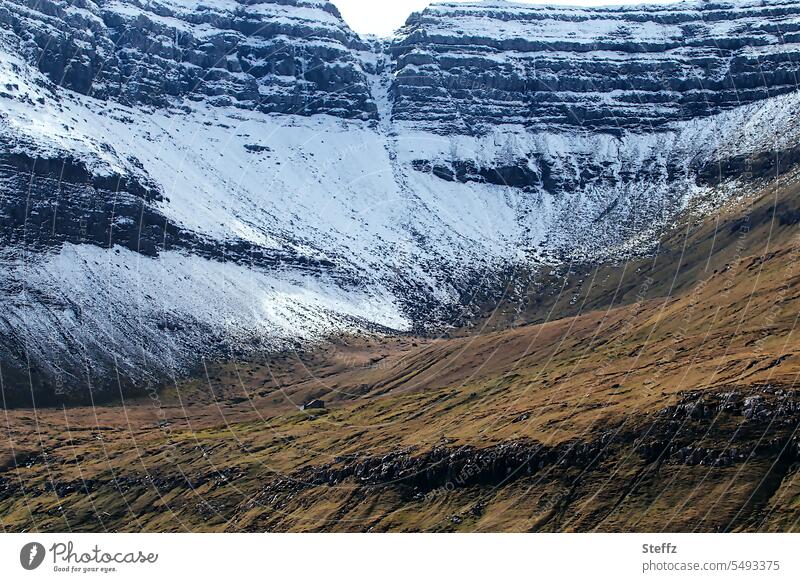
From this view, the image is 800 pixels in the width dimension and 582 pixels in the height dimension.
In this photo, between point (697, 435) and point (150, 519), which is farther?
point (150, 519)

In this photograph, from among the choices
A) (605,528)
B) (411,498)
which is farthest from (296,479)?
(605,528)

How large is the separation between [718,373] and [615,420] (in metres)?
19.3

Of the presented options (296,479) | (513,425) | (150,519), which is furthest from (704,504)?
(150,519)
